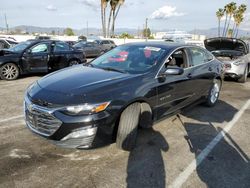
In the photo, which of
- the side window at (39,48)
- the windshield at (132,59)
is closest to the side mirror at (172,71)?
the windshield at (132,59)

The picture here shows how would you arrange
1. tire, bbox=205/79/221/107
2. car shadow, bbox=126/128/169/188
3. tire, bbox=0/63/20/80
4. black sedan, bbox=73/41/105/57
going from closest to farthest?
car shadow, bbox=126/128/169/188 < tire, bbox=205/79/221/107 < tire, bbox=0/63/20/80 < black sedan, bbox=73/41/105/57

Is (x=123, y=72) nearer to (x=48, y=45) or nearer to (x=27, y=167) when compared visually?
(x=27, y=167)

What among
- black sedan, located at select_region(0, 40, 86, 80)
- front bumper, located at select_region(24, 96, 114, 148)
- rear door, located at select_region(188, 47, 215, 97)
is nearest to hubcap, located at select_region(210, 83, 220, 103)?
rear door, located at select_region(188, 47, 215, 97)

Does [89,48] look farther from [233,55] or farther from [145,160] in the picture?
[145,160]

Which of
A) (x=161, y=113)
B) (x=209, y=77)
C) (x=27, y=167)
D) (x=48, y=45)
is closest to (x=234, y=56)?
(x=209, y=77)

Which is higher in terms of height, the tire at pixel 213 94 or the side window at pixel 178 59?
the side window at pixel 178 59

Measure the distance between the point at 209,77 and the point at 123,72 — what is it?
2530mm

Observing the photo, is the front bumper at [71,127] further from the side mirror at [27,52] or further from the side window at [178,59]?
the side mirror at [27,52]

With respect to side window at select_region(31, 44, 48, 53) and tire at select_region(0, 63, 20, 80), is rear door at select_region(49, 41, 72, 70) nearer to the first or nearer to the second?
side window at select_region(31, 44, 48, 53)

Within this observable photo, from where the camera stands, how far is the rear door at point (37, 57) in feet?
28.1

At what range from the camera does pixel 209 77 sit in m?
5.32

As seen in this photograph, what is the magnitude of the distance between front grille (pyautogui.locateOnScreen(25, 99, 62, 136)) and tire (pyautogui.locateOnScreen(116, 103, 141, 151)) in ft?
2.73

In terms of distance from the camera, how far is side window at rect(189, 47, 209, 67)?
4.75 metres

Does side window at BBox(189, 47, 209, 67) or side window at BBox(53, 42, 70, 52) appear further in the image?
side window at BBox(53, 42, 70, 52)
